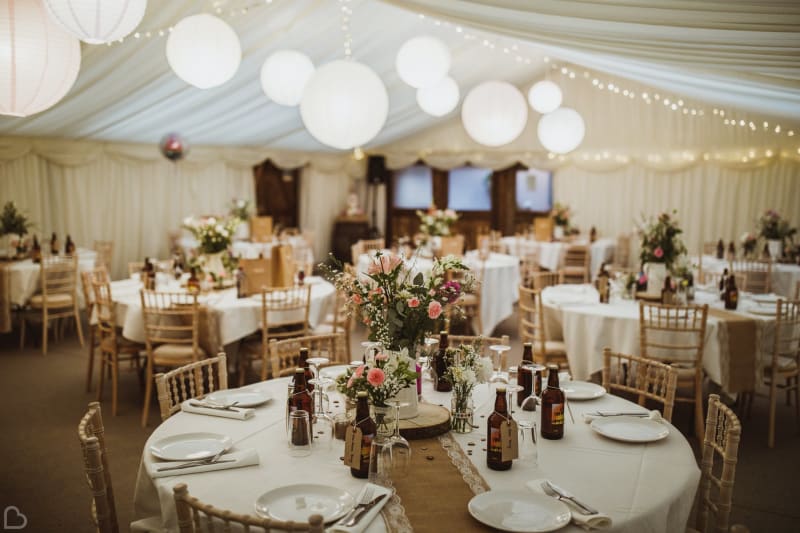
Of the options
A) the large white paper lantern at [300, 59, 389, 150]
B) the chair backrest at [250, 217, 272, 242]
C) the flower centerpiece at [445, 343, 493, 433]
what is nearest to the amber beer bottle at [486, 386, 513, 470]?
the flower centerpiece at [445, 343, 493, 433]

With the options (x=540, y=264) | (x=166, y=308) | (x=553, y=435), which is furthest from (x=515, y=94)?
(x=540, y=264)

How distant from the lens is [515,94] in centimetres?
571

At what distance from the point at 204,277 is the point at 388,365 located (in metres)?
3.88

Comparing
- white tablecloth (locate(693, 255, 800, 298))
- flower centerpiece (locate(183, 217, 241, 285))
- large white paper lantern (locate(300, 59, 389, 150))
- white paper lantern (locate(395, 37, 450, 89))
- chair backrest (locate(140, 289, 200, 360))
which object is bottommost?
chair backrest (locate(140, 289, 200, 360))

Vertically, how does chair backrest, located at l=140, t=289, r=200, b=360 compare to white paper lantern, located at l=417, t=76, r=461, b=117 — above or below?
below

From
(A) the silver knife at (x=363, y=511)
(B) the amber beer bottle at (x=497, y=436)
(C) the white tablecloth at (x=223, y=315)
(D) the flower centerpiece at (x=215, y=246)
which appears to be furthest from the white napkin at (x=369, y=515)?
(D) the flower centerpiece at (x=215, y=246)

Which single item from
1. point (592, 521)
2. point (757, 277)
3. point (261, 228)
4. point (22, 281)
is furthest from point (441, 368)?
point (261, 228)

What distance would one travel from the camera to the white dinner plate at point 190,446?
235 centimetres

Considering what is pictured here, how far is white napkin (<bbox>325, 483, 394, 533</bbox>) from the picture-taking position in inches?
73.8

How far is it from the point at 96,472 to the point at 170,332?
3106 millimetres

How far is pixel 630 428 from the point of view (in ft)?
8.69

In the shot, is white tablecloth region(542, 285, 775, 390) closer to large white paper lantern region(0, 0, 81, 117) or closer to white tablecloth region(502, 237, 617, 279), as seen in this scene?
large white paper lantern region(0, 0, 81, 117)

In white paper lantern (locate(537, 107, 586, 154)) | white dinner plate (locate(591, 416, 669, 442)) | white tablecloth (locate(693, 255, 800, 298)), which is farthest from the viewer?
white tablecloth (locate(693, 255, 800, 298))

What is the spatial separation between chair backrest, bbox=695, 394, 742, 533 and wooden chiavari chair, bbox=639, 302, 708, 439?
2.00 meters
